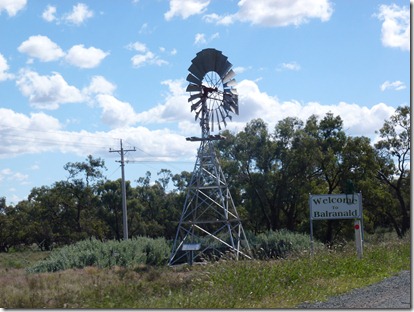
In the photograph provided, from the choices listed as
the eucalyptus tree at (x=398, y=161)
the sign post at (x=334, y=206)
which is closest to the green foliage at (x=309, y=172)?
the eucalyptus tree at (x=398, y=161)

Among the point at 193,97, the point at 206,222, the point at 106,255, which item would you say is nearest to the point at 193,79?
the point at 193,97

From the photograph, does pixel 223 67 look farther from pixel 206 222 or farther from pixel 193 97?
pixel 206 222

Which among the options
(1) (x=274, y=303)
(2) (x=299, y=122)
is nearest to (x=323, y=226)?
(2) (x=299, y=122)

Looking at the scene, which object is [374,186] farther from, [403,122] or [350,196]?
[350,196]

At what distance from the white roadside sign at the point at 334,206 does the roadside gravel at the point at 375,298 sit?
5.42 meters

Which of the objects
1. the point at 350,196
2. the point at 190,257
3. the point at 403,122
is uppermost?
the point at 403,122

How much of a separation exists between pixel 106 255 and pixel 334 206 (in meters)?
19.8

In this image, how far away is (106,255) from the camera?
36.8 meters

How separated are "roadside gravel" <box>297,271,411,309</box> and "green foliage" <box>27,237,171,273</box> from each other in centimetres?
2053

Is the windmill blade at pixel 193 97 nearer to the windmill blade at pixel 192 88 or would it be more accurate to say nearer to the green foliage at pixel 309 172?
the windmill blade at pixel 192 88

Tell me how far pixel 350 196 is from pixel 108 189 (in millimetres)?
48467

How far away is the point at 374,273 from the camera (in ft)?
52.7

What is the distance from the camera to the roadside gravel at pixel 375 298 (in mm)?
11031

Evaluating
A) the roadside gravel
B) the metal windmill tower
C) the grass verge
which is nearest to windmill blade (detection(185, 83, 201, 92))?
the metal windmill tower
